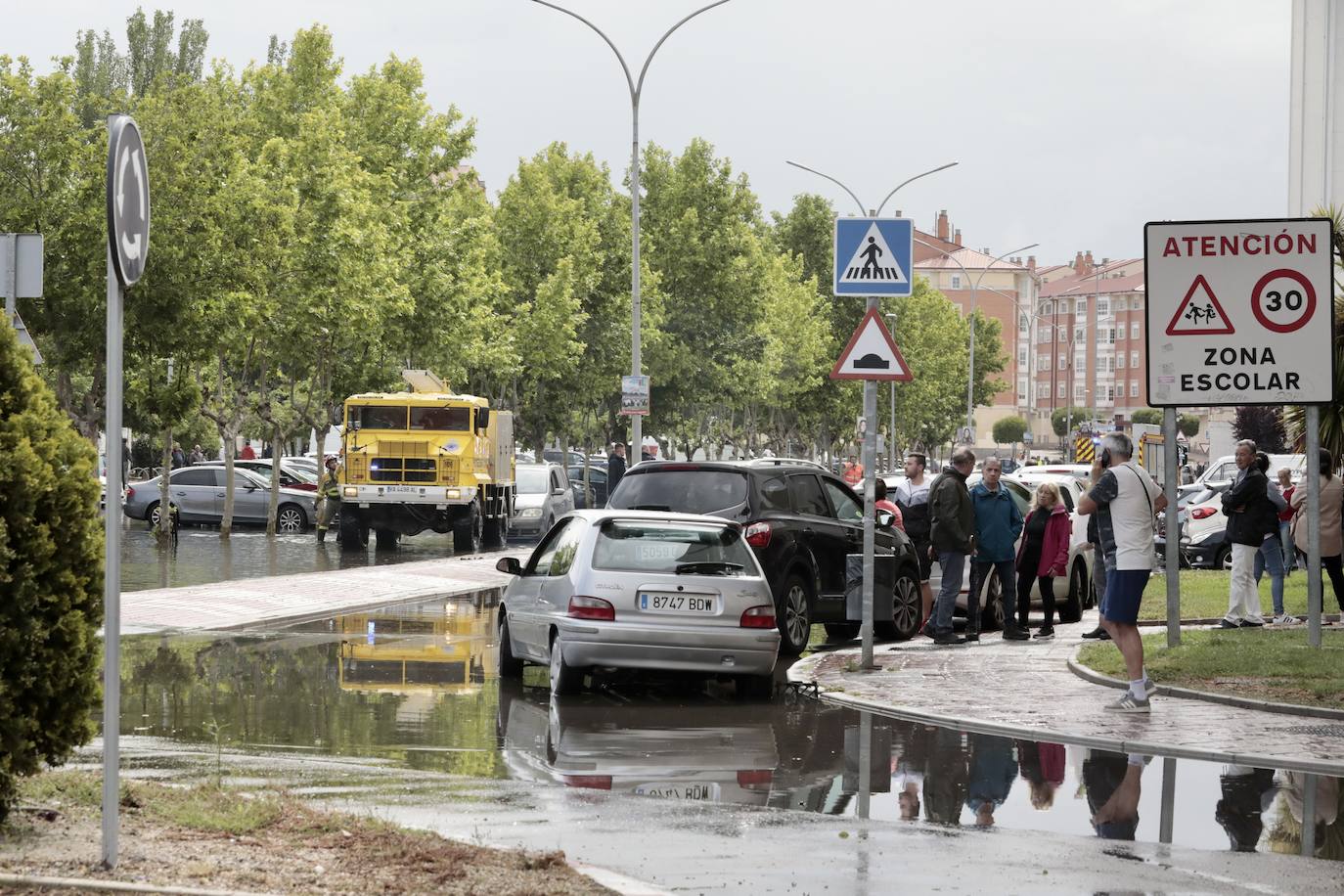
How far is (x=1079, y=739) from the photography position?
37.1 ft

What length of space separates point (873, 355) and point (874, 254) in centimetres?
85

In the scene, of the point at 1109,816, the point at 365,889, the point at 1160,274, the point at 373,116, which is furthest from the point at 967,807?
the point at 373,116

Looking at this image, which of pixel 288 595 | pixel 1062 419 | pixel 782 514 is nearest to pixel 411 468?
pixel 288 595

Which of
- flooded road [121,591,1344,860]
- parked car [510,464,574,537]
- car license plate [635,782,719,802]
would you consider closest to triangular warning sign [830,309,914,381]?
flooded road [121,591,1344,860]

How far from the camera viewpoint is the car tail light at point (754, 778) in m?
9.63

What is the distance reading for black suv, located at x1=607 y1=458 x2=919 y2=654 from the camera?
1644 centimetres

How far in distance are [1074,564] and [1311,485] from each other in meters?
6.51

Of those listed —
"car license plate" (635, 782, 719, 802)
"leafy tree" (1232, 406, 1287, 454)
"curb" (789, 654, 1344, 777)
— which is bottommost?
"car license plate" (635, 782, 719, 802)

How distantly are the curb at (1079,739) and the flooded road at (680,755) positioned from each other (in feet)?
0.47

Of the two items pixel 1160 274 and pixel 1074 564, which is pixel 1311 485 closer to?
pixel 1160 274

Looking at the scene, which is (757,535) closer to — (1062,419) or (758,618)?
(758,618)

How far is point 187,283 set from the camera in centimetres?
3369

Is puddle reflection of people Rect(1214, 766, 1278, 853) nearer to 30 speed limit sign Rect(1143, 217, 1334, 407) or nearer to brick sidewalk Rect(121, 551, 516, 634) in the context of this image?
30 speed limit sign Rect(1143, 217, 1334, 407)

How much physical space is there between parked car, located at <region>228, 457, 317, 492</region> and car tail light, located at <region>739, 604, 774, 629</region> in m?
30.9
